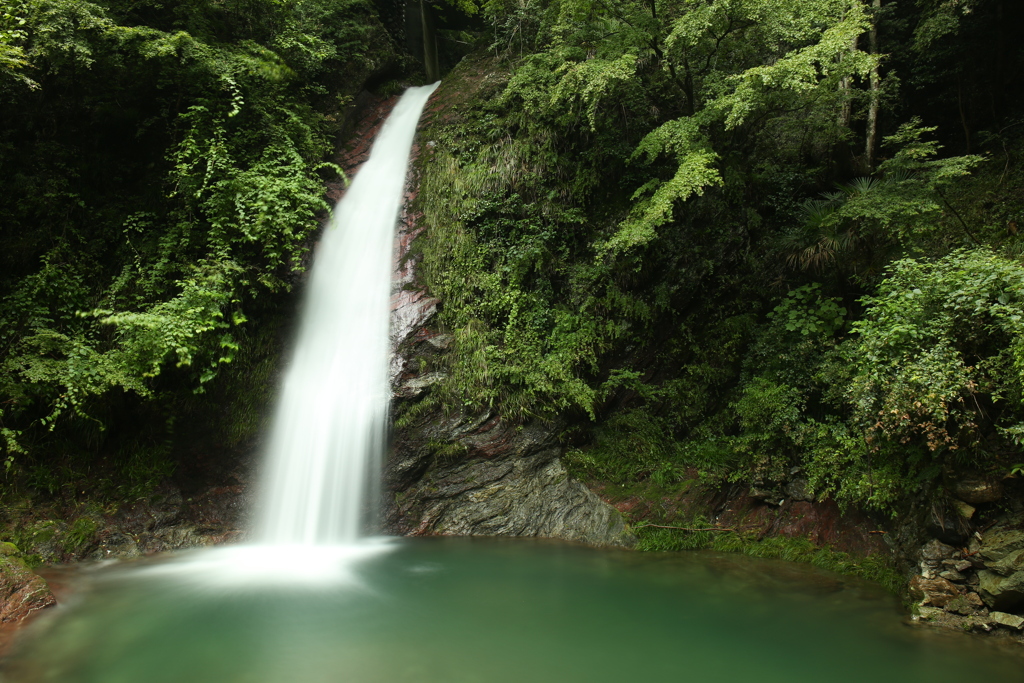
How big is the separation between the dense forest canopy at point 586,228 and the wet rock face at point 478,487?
446 millimetres

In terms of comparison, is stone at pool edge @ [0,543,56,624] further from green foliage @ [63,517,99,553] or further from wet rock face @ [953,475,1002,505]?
wet rock face @ [953,475,1002,505]

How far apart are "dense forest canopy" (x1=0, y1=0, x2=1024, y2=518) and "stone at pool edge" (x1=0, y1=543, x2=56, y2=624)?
1486 mm

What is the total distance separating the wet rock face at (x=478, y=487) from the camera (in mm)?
7852

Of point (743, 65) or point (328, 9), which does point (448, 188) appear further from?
point (328, 9)

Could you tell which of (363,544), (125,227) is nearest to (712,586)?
(363,544)

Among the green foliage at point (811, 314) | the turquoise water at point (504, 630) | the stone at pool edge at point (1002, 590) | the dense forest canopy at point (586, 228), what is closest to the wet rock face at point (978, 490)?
the dense forest canopy at point (586, 228)

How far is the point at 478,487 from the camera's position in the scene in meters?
8.00

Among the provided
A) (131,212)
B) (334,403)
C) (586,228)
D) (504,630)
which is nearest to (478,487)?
(334,403)

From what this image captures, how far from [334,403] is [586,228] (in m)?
4.95

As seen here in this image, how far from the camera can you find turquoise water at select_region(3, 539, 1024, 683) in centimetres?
431

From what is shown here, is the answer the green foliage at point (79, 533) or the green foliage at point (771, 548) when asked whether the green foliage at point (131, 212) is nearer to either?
the green foliage at point (79, 533)

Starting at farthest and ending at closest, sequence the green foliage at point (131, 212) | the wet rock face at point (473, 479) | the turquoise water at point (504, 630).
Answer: the wet rock face at point (473, 479) < the green foliage at point (131, 212) < the turquoise water at point (504, 630)

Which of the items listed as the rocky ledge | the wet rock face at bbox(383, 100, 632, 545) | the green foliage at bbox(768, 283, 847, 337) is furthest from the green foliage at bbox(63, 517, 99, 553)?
the green foliage at bbox(768, 283, 847, 337)

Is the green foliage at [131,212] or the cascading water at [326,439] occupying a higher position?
the green foliage at [131,212]
